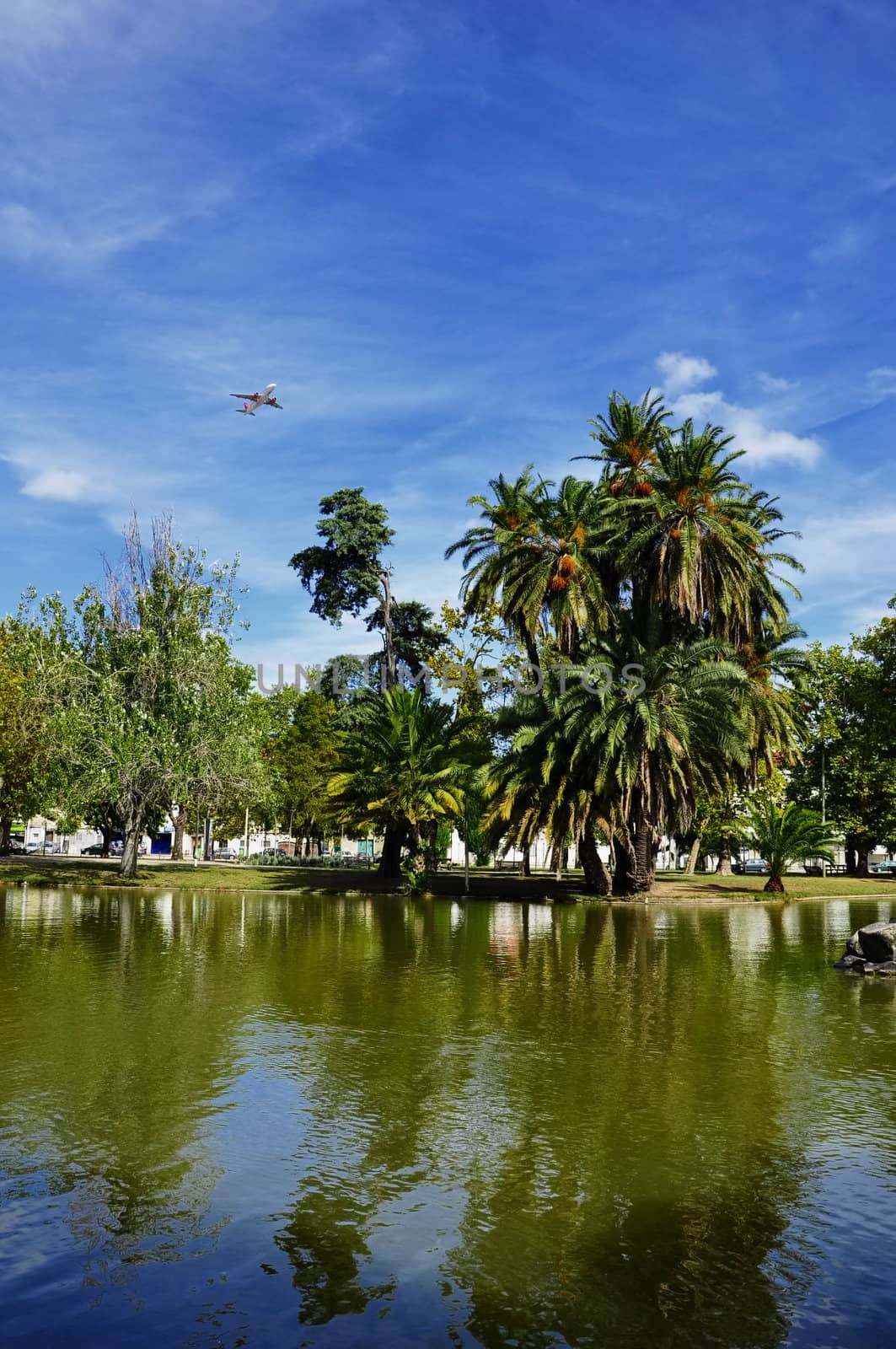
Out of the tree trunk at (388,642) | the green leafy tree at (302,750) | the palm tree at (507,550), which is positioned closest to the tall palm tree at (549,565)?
the palm tree at (507,550)

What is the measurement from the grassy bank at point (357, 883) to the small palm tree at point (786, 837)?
1243mm

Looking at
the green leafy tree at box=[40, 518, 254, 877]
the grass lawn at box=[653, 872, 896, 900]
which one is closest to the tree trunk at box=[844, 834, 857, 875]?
the grass lawn at box=[653, 872, 896, 900]

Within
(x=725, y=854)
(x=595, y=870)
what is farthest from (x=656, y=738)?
(x=725, y=854)

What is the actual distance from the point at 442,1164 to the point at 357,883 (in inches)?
1568

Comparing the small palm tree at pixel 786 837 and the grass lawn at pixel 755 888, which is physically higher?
the small palm tree at pixel 786 837

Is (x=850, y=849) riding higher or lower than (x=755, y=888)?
higher

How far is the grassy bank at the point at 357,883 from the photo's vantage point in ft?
140

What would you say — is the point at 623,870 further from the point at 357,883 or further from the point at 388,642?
the point at 388,642

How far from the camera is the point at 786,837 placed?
Result: 152 feet

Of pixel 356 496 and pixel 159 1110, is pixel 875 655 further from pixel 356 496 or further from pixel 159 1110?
pixel 159 1110

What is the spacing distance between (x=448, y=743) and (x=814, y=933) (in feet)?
68.4

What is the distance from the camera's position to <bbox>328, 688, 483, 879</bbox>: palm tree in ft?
143

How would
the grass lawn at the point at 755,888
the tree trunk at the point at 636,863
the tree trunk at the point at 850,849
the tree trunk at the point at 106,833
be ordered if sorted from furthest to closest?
the tree trunk at the point at 850,849
the tree trunk at the point at 106,833
the grass lawn at the point at 755,888
the tree trunk at the point at 636,863

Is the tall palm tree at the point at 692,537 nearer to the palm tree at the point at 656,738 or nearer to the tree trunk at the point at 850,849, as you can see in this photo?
the palm tree at the point at 656,738
